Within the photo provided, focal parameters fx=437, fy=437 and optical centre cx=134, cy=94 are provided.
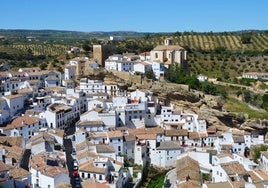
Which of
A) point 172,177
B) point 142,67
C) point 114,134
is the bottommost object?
point 172,177

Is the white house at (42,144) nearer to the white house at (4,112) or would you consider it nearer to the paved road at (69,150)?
the paved road at (69,150)

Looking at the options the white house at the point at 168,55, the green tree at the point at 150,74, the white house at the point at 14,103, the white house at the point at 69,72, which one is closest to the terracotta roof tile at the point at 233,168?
the green tree at the point at 150,74

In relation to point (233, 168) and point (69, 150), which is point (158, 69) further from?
point (233, 168)

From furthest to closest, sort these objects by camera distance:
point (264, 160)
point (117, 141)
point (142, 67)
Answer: point (142, 67), point (117, 141), point (264, 160)

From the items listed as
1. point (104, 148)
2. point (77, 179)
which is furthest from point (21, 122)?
point (77, 179)

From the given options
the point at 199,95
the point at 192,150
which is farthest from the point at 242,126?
the point at 192,150

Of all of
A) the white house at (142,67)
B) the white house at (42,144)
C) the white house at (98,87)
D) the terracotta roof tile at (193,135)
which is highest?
the white house at (142,67)

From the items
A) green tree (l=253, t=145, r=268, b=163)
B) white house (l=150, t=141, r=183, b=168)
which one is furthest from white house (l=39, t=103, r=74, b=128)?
green tree (l=253, t=145, r=268, b=163)

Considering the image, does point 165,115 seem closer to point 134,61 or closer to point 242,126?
point 242,126

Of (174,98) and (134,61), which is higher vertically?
(134,61)

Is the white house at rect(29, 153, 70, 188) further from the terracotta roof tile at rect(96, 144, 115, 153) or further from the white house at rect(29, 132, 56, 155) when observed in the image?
the terracotta roof tile at rect(96, 144, 115, 153)

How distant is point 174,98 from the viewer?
45.3 metres

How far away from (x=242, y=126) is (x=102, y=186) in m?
20.0

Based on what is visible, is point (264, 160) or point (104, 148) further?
point (104, 148)
